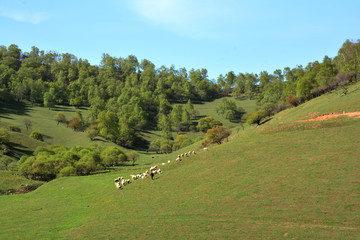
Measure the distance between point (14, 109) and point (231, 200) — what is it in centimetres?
18031

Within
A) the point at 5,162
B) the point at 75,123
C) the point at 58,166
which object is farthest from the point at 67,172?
the point at 75,123

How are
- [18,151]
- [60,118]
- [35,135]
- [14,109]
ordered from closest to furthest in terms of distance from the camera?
1. [18,151]
2. [35,135]
3. [60,118]
4. [14,109]

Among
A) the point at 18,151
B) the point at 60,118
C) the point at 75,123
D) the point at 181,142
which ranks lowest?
the point at 181,142

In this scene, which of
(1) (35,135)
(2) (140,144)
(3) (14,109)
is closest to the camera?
(1) (35,135)

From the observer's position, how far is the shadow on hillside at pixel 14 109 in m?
162

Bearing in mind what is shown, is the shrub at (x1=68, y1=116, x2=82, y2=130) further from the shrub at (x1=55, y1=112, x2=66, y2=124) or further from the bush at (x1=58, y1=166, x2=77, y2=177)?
the bush at (x1=58, y1=166, x2=77, y2=177)

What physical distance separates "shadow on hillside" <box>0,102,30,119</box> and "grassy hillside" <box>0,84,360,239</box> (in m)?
125

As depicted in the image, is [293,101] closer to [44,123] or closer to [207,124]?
[207,124]

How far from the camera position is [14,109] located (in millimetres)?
173375

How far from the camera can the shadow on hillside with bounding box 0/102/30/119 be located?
530 feet

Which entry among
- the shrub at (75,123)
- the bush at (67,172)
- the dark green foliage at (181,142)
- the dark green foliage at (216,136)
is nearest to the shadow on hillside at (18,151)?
the bush at (67,172)

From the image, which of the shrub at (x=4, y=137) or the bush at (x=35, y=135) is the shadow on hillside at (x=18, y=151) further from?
the bush at (x=35, y=135)

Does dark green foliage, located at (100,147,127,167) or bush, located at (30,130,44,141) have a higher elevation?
bush, located at (30,130,44,141)

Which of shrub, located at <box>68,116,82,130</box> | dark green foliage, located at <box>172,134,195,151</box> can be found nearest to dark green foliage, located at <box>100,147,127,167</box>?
dark green foliage, located at <box>172,134,195,151</box>
